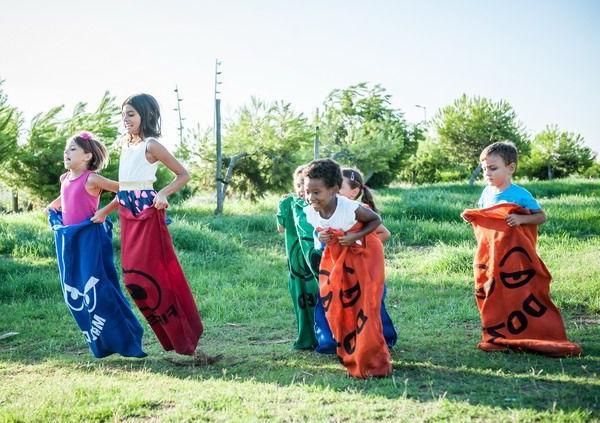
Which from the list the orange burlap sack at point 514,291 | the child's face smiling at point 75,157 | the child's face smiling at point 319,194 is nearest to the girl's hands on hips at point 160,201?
the child's face smiling at point 75,157

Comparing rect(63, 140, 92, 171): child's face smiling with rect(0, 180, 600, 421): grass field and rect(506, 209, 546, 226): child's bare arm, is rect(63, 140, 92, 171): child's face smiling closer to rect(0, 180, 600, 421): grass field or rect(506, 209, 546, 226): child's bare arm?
rect(0, 180, 600, 421): grass field

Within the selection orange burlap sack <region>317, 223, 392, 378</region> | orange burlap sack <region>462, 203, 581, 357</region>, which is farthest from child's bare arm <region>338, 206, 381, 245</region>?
orange burlap sack <region>462, 203, 581, 357</region>

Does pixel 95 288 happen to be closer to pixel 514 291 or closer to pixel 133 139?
pixel 133 139

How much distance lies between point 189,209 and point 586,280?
388 inches

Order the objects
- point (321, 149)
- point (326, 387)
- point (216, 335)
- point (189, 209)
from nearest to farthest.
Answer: point (326, 387) < point (216, 335) < point (189, 209) < point (321, 149)

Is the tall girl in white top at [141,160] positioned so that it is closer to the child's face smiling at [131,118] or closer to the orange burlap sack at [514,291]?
the child's face smiling at [131,118]

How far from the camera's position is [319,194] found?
174 inches

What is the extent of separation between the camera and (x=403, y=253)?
1045 cm

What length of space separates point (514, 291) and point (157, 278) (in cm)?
273

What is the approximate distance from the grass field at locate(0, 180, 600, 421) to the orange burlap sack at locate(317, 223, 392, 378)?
16 cm

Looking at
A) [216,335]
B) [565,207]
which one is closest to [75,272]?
[216,335]

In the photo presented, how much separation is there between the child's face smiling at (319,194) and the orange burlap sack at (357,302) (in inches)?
6.8

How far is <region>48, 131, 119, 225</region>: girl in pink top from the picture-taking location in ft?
16.7

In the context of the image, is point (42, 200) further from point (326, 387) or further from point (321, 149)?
point (326, 387)
